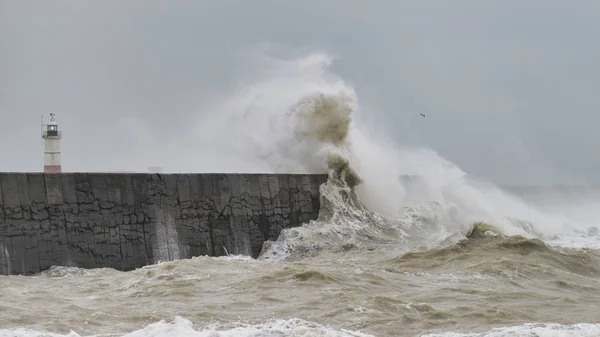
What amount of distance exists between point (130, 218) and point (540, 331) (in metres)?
5.96

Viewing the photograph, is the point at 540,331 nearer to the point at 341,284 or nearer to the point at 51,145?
the point at 341,284

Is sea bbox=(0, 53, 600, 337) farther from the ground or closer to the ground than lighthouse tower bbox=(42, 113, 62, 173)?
closer to the ground

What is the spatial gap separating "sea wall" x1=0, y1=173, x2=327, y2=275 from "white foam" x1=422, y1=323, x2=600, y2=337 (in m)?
5.26

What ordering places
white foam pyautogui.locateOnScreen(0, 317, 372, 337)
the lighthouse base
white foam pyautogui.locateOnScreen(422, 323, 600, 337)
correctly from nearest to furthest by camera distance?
white foam pyautogui.locateOnScreen(0, 317, 372, 337) < white foam pyautogui.locateOnScreen(422, 323, 600, 337) < the lighthouse base

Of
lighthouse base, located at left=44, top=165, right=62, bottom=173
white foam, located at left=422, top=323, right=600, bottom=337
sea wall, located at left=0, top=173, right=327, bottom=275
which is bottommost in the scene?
white foam, located at left=422, top=323, right=600, bottom=337

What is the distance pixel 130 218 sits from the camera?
10.9 metres

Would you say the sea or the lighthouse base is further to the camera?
the lighthouse base

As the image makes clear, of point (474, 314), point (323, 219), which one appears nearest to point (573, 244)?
point (323, 219)

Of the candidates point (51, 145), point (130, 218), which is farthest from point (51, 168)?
point (130, 218)

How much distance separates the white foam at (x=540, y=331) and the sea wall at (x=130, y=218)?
526cm

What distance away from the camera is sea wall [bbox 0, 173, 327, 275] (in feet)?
32.5

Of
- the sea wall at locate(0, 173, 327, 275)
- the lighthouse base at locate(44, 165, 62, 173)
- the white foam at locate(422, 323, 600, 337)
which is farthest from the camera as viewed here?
the lighthouse base at locate(44, 165, 62, 173)

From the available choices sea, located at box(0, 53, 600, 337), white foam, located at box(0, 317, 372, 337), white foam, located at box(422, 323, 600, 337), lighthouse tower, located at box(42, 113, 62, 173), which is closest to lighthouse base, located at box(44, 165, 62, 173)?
lighthouse tower, located at box(42, 113, 62, 173)

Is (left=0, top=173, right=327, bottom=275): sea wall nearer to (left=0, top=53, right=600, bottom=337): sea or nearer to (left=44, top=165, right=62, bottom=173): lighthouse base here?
(left=0, top=53, right=600, bottom=337): sea
